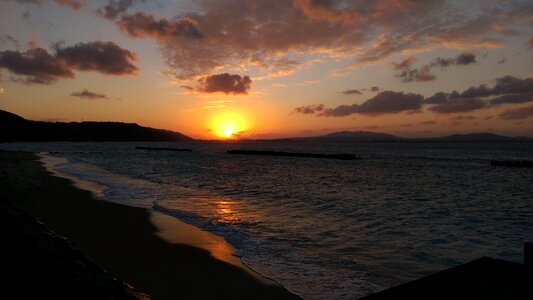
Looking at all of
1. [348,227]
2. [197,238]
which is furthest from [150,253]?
[348,227]

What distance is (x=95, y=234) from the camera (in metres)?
13.4

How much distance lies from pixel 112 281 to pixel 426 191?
2674 cm

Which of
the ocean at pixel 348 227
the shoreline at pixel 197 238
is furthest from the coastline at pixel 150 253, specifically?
the ocean at pixel 348 227

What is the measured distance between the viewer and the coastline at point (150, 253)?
859cm

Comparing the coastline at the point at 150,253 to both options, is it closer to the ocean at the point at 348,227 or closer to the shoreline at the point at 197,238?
the shoreline at the point at 197,238

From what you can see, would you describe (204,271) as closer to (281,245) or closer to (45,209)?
(281,245)

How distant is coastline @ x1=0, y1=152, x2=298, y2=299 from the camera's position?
8.59m

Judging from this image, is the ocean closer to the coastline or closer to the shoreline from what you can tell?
the shoreline

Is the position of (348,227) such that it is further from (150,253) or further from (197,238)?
(150,253)

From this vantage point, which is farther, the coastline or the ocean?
the ocean

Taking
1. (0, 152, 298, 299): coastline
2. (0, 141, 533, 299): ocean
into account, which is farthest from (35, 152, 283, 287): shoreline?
(0, 141, 533, 299): ocean

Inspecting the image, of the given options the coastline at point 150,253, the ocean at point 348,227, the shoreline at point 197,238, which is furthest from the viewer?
the shoreline at point 197,238

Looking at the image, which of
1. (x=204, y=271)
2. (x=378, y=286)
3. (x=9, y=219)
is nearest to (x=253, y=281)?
(x=204, y=271)

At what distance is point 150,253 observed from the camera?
11297 millimetres
